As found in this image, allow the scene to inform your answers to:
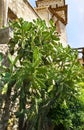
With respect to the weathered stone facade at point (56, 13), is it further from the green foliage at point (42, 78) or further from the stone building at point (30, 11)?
the green foliage at point (42, 78)

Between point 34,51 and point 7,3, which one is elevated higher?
point 7,3

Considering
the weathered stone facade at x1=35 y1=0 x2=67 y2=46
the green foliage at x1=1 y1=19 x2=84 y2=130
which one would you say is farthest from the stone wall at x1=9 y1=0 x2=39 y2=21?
the green foliage at x1=1 y1=19 x2=84 y2=130

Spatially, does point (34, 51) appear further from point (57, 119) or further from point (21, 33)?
point (57, 119)

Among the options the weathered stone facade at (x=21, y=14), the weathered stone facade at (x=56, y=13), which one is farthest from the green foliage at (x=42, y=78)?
the weathered stone facade at (x=56, y=13)

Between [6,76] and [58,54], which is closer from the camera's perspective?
[6,76]

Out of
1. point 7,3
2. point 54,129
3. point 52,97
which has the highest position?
point 7,3

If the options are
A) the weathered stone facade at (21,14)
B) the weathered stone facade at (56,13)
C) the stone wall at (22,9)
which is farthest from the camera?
the weathered stone facade at (56,13)

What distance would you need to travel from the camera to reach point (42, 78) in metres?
9.13

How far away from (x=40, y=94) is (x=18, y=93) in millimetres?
581

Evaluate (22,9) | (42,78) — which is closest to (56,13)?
(22,9)

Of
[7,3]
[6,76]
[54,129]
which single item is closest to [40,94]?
[6,76]

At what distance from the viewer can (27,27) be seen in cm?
1002

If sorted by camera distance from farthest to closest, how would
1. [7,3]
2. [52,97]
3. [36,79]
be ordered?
[7,3] → [52,97] → [36,79]

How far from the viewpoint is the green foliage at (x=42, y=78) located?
898 centimetres
